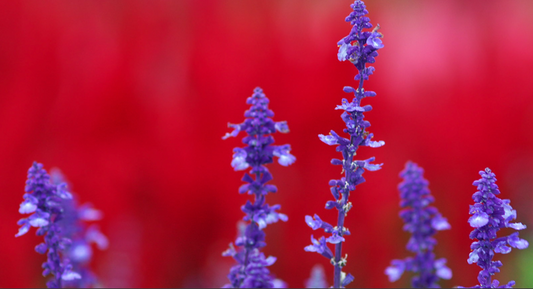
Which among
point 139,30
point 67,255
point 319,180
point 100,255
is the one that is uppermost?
point 139,30

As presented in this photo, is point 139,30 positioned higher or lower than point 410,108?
higher

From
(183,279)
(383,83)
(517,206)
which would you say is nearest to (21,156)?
(183,279)

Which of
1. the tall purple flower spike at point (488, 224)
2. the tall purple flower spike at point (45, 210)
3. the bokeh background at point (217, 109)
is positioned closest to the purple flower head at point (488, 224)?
the tall purple flower spike at point (488, 224)

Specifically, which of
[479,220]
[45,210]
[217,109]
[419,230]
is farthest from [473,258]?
[217,109]

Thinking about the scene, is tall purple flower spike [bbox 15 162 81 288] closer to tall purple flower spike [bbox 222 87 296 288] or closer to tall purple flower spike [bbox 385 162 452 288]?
tall purple flower spike [bbox 222 87 296 288]

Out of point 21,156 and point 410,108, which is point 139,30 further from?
point 410,108

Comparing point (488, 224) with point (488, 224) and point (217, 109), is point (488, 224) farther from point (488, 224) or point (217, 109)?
point (217, 109)

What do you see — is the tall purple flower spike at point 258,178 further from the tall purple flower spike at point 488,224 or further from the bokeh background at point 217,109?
the bokeh background at point 217,109

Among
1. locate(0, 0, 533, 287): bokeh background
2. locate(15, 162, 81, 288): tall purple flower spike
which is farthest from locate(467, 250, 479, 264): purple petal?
locate(0, 0, 533, 287): bokeh background
